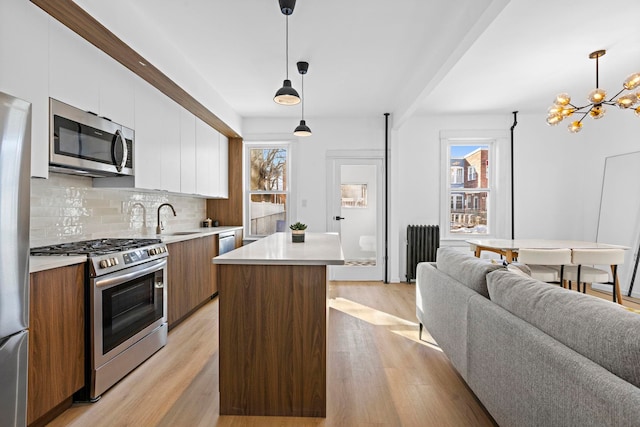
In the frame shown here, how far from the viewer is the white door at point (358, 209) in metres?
5.58

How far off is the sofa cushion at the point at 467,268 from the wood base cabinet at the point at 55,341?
2.35 meters

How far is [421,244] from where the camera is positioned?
541 centimetres

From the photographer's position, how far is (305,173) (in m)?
5.60

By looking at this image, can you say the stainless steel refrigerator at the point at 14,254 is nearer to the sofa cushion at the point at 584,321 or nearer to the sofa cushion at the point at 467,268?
the sofa cushion at the point at 584,321

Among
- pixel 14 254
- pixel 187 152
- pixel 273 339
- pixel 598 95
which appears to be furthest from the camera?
pixel 187 152

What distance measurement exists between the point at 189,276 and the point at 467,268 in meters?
2.71

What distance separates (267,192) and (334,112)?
169 cm

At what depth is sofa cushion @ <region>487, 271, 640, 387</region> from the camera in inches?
40.8

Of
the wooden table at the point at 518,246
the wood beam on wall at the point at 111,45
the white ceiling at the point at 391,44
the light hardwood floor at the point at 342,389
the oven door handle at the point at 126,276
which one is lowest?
the light hardwood floor at the point at 342,389

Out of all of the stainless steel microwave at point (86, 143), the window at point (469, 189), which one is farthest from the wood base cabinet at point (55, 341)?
the window at point (469, 189)

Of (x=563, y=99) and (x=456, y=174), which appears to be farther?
(x=456, y=174)

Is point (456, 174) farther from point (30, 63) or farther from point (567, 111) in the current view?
point (30, 63)

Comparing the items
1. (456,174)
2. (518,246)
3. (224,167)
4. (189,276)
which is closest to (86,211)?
(189,276)

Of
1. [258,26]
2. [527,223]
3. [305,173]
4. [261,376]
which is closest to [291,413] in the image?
[261,376]
